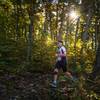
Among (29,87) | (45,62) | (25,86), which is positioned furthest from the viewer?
(45,62)

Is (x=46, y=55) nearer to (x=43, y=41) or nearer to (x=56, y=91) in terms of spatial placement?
(x=43, y=41)

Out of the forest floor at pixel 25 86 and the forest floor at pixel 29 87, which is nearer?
the forest floor at pixel 29 87

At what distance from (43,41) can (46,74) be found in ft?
15.2

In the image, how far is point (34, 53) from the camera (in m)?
19.2

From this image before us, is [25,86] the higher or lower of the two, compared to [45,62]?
lower

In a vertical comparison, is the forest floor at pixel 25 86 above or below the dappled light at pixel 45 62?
below

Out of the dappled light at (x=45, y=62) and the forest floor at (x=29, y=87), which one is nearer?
the forest floor at (x=29, y=87)

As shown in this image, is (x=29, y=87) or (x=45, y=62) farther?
(x=45, y=62)

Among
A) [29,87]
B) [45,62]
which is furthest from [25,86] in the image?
[45,62]

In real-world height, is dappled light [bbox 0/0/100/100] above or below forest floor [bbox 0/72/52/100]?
above

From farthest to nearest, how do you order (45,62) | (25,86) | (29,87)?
(45,62)
(25,86)
(29,87)

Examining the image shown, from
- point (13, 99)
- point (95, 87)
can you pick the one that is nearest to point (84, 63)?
point (95, 87)

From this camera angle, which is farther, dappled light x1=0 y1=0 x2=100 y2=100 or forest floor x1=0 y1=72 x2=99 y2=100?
dappled light x1=0 y1=0 x2=100 y2=100

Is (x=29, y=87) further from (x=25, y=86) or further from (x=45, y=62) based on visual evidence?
(x=45, y=62)
